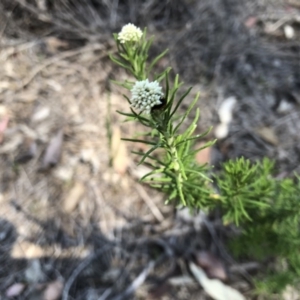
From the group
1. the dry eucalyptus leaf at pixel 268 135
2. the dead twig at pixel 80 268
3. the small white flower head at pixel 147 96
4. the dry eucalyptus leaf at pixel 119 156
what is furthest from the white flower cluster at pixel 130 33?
the dry eucalyptus leaf at pixel 268 135

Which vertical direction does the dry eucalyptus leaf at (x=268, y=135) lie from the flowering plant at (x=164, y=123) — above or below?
above

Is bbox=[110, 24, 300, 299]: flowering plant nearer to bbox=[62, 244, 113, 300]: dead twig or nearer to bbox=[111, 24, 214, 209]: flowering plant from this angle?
bbox=[111, 24, 214, 209]: flowering plant

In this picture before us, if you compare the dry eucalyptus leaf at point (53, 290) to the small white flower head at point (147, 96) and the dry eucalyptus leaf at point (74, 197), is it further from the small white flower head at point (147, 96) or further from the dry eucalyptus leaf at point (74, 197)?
the small white flower head at point (147, 96)

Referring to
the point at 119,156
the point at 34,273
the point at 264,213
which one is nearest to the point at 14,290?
the point at 34,273

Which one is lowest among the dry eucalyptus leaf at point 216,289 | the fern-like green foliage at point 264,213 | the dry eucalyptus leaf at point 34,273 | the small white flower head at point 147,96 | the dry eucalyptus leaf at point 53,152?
the dry eucalyptus leaf at point 216,289

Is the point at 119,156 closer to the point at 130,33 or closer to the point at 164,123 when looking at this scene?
the point at 130,33

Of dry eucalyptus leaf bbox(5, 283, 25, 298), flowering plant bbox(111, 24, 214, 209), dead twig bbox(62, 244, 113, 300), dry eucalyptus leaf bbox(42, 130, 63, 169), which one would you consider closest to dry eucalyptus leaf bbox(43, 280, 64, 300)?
dead twig bbox(62, 244, 113, 300)

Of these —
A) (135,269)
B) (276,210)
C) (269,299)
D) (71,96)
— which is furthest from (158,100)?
(71,96)
